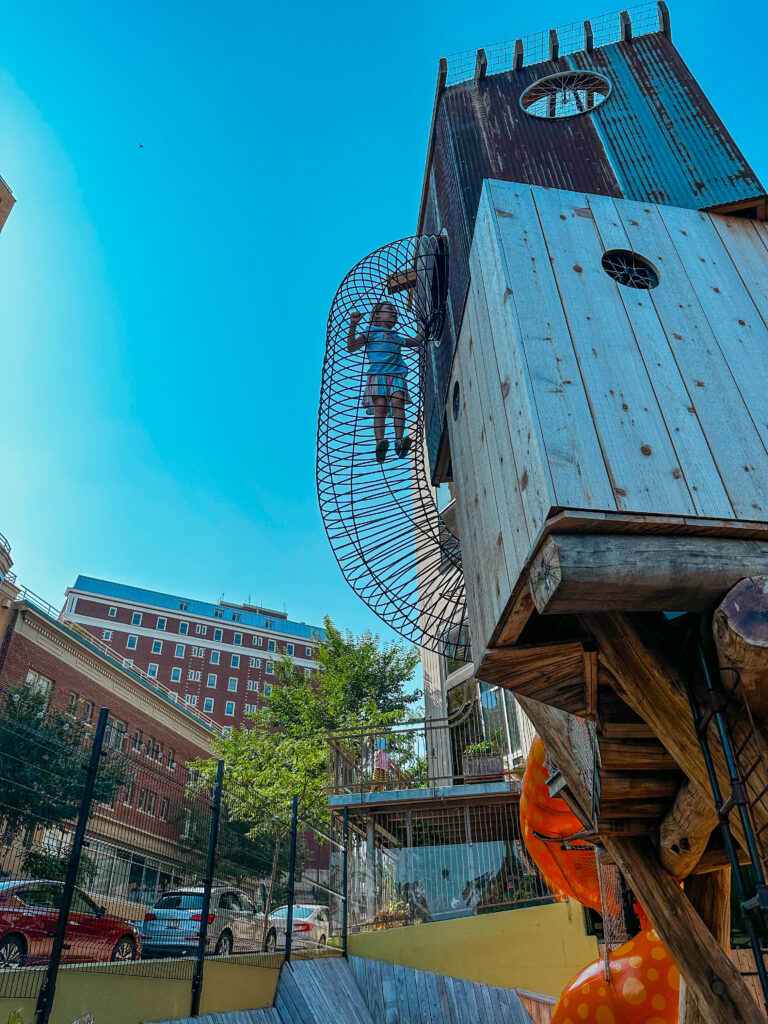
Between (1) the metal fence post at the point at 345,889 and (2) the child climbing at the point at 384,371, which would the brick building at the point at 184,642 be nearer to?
(1) the metal fence post at the point at 345,889

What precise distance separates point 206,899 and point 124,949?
1.46 metres

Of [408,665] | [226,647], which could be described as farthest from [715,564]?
[226,647]

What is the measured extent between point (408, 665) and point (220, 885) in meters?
23.8

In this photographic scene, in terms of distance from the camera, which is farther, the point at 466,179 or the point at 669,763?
the point at 466,179

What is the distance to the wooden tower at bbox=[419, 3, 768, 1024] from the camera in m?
3.43

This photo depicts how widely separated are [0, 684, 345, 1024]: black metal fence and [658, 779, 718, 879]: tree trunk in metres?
4.42

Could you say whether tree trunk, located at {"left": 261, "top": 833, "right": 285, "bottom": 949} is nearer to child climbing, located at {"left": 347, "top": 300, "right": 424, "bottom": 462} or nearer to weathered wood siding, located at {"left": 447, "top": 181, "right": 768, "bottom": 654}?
child climbing, located at {"left": 347, "top": 300, "right": 424, "bottom": 462}

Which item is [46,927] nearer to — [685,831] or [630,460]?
[685,831]

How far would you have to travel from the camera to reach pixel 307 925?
13891 mm

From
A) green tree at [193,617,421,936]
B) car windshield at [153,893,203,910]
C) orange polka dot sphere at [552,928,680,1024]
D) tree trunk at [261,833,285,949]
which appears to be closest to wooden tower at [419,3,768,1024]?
orange polka dot sphere at [552,928,680,1024]

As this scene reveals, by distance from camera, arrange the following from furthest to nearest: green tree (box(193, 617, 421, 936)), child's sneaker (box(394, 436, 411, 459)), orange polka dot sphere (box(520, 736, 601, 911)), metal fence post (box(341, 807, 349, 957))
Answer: green tree (box(193, 617, 421, 936)) < metal fence post (box(341, 807, 349, 957)) < child's sneaker (box(394, 436, 411, 459)) < orange polka dot sphere (box(520, 736, 601, 911))

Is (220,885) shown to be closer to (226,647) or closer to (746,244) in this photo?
(746,244)

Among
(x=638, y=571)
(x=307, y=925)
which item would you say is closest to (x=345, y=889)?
(x=307, y=925)

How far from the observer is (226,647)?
68375mm
